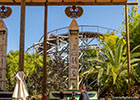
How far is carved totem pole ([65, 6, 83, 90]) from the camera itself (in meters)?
11.3

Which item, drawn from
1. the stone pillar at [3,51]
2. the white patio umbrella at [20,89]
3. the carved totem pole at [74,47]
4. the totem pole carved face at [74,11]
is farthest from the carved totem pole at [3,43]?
the white patio umbrella at [20,89]

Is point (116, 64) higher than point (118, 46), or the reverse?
point (118, 46)

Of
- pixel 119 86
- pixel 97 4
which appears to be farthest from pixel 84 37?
pixel 97 4

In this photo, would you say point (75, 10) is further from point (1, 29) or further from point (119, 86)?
point (119, 86)

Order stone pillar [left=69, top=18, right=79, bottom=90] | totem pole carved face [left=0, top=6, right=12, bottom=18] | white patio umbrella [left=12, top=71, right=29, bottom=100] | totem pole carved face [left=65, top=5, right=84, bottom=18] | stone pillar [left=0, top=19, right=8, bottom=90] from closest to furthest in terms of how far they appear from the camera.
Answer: white patio umbrella [left=12, top=71, right=29, bottom=100], stone pillar [left=69, top=18, right=79, bottom=90], stone pillar [left=0, top=19, right=8, bottom=90], totem pole carved face [left=65, top=5, right=84, bottom=18], totem pole carved face [left=0, top=6, right=12, bottom=18]

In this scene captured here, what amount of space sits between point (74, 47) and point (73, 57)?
1.56ft

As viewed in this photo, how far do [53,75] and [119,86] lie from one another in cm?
388

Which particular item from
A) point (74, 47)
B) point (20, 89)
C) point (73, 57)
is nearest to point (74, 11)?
point (74, 47)

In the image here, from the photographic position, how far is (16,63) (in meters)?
27.2

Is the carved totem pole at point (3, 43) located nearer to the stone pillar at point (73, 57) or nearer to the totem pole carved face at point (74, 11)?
the totem pole carved face at point (74, 11)

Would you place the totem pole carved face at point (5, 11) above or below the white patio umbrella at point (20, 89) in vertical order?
above

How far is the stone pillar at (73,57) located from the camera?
11.3 m

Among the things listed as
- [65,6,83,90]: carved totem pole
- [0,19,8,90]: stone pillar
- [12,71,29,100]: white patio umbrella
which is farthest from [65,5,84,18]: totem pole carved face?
[12,71,29,100]: white patio umbrella

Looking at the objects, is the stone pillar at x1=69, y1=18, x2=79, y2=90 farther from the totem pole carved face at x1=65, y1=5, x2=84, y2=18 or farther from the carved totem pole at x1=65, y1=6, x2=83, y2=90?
the totem pole carved face at x1=65, y1=5, x2=84, y2=18
